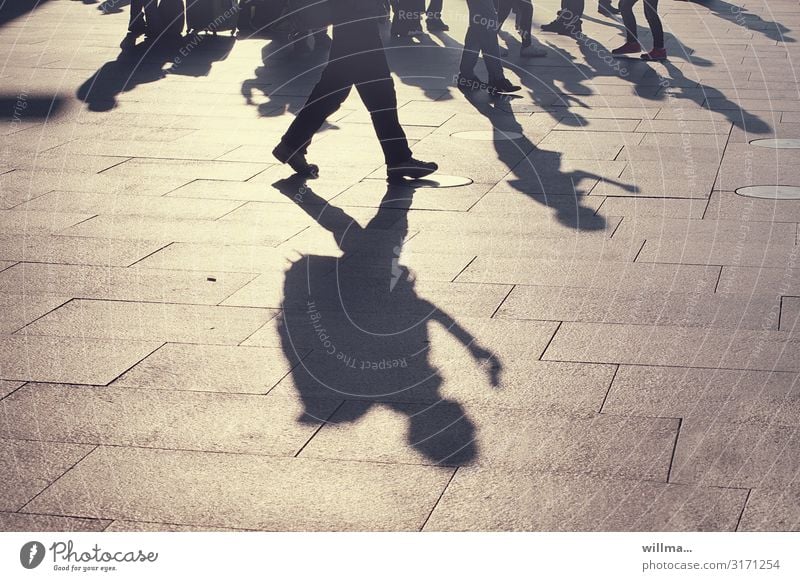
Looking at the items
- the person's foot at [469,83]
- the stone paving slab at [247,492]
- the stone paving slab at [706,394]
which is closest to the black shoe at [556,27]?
the person's foot at [469,83]

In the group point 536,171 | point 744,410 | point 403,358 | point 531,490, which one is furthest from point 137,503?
point 536,171

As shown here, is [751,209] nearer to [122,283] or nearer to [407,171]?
[407,171]

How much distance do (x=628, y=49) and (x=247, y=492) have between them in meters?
12.3

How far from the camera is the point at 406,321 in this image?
6262 millimetres

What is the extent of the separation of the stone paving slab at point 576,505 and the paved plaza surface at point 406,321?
1 centimetres

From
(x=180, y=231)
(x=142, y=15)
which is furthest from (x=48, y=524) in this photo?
(x=142, y=15)

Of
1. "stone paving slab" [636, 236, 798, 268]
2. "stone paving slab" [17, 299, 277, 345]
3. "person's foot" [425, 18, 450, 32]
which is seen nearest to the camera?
"stone paving slab" [17, 299, 277, 345]

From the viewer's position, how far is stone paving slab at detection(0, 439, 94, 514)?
4.47 meters

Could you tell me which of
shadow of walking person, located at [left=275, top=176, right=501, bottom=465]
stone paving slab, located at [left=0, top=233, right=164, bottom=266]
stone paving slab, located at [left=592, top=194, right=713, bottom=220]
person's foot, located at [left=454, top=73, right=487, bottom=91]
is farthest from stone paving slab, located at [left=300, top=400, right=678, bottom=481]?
Result: person's foot, located at [left=454, top=73, right=487, bottom=91]

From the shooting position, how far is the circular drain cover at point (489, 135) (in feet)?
35.3

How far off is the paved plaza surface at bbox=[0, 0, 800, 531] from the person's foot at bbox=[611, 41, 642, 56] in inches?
133

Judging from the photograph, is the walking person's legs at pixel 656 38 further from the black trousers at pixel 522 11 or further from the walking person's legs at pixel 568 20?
the walking person's legs at pixel 568 20

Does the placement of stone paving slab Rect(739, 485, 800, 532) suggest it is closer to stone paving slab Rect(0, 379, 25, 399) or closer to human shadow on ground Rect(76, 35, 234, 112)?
stone paving slab Rect(0, 379, 25, 399)

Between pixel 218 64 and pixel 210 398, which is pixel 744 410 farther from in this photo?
pixel 218 64
